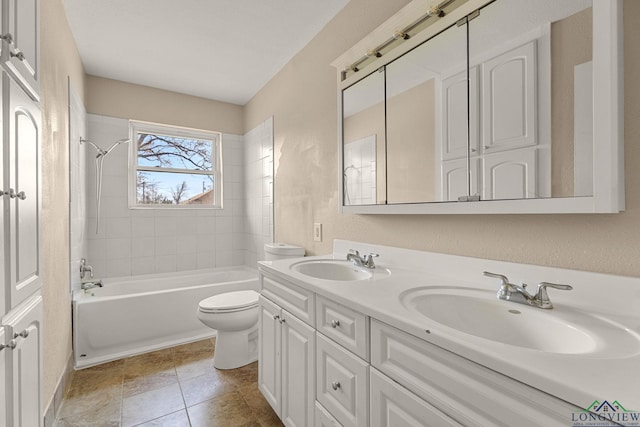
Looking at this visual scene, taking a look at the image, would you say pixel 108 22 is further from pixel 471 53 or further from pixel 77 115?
pixel 471 53

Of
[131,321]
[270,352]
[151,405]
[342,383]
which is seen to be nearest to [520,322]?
[342,383]

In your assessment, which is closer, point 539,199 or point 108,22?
point 539,199

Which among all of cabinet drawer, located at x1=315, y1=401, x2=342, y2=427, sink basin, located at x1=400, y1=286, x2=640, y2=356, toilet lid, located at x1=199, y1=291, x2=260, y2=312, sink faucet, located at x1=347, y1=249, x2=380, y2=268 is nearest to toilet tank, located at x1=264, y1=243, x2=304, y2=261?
toilet lid, located at x1=199, y1=291, x2=260, y2=312

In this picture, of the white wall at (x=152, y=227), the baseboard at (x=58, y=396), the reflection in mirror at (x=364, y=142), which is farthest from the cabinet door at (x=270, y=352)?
the white wall at (x=152, y=227)

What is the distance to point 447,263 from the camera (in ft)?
4.23

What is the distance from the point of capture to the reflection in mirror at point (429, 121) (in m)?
1.21

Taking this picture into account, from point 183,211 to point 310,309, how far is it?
2.68 metres

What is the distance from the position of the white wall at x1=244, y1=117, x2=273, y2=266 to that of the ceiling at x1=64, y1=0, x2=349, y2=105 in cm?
59

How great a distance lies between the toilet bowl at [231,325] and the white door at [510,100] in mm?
1811

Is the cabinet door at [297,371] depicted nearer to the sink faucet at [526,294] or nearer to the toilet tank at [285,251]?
the sink faucet at [526,294]

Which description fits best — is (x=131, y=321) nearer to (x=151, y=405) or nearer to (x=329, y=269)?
(x=151, y=405)

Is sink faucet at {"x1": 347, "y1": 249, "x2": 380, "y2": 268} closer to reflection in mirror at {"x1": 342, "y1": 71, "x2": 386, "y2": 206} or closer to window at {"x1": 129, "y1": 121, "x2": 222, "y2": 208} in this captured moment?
reflection in mirror at {"x1": 342, "y1": 71, "x2": 386, "y2": 206}

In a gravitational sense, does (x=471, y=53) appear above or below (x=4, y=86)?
above

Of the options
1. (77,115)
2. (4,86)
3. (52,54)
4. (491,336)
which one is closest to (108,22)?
(52,54)
